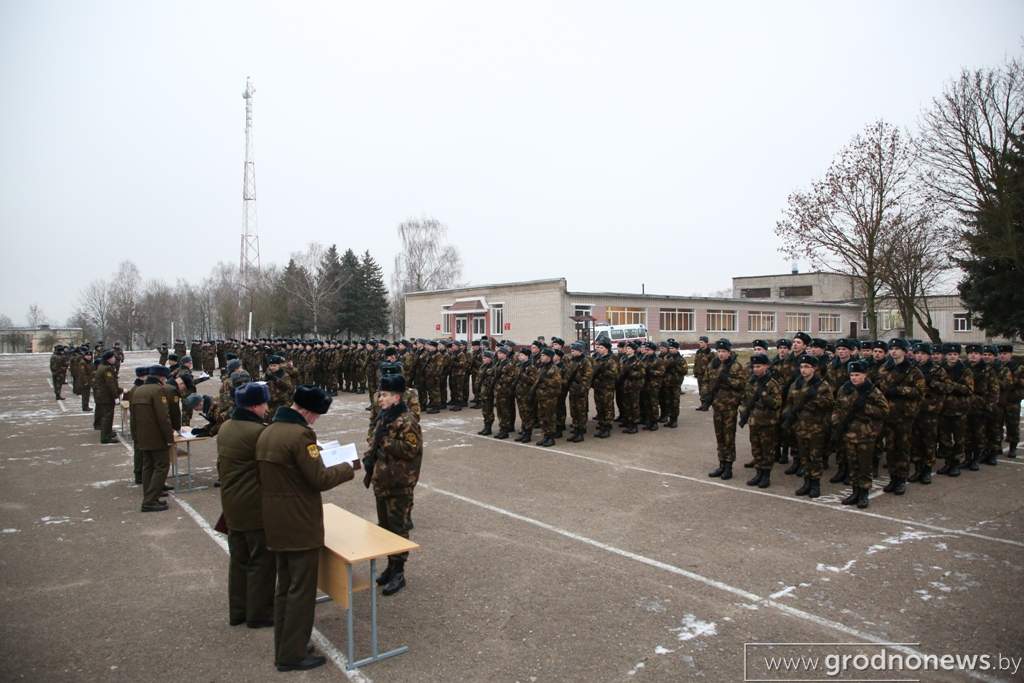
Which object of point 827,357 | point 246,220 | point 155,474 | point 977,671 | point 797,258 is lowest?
point 977,671

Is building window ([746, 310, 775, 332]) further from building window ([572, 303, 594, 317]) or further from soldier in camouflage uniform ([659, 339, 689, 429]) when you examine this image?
soldier in camouflage uniform ([659, 339, 689, 429])

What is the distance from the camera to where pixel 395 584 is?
507 centimetres

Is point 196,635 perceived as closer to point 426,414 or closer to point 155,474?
point 155,474

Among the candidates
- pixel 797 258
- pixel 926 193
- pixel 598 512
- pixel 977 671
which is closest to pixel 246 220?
pixel 797 258

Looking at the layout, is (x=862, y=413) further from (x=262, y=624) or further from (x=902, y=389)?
(x=262, y=624)

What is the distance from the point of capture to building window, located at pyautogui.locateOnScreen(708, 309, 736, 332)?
4616 cm

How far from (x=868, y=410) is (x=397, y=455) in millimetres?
5884

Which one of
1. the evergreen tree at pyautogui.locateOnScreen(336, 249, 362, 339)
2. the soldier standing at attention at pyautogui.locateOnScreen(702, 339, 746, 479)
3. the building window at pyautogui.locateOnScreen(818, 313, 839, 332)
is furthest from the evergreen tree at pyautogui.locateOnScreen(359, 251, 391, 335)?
the soldier standing at attention at pyautogui.locateOnScreen(702, 339, 746, 479)

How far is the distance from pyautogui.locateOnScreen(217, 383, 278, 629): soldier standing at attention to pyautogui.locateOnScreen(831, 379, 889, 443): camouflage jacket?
22.3 ft

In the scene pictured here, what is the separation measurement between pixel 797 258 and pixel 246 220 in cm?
4744

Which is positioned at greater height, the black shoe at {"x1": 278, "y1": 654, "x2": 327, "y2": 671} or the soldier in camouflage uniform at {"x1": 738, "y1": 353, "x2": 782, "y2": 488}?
the soldier in camouflage uniform at {"x1": 738, "y1": 353, "x2": 782, "y2": 488}

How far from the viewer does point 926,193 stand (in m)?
22.8

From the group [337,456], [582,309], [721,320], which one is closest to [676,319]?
[721,320]

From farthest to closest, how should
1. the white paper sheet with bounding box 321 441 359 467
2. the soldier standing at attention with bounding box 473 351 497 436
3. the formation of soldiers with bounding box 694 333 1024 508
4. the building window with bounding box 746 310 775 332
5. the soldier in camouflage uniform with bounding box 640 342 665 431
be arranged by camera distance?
1. the building window with bounding box 746 310 775 332
2. the soldier in camouflage uniform with bounding box 640 342 665 431
3. the soldier standing at attention with bounding box 473 351 497 436
4. the formation of soldiers with bounding box 694 333 1024 508
5. the white paper sheet with bounding box 321 441 359 467
